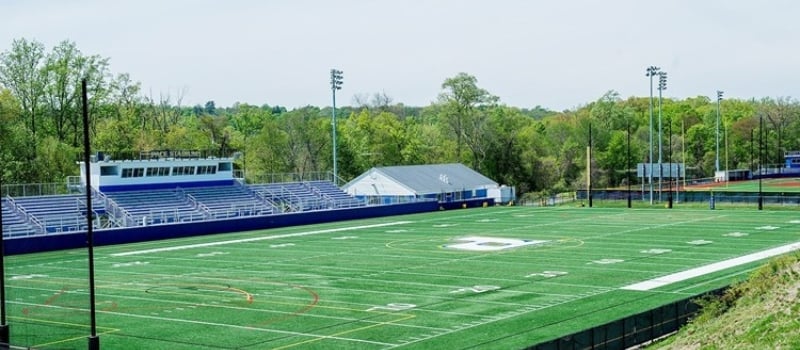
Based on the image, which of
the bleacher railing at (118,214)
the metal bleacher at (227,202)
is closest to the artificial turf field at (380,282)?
the metal bleacher at (227,202)

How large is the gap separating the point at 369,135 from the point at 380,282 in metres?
63.4

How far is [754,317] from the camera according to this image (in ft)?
62.1

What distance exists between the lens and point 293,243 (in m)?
48.4

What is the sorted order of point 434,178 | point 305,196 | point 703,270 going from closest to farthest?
point 703,270 → point 305,196 → point 434,178

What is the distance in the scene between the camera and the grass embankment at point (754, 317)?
17281mm

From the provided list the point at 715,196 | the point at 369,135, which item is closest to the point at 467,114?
the point at 369,135

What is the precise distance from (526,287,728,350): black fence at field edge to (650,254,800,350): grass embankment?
56 centimetres

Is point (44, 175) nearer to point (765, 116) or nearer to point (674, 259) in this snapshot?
point (674, 259)

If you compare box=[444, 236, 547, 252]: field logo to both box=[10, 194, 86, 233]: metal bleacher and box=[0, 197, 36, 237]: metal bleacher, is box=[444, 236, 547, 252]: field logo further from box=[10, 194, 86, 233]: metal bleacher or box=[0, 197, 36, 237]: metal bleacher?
box=[0, 197, 36, 237]: metal bleacher

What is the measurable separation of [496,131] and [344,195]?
3262 cm

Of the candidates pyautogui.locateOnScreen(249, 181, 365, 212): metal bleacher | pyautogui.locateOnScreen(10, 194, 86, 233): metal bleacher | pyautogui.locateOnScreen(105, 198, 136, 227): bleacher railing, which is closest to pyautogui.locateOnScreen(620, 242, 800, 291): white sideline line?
pyautogui.locateOnScreen(10, 194, 86, 233): metal bleacher

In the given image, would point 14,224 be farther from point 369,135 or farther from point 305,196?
point 369,135

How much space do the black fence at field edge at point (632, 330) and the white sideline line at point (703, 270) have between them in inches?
294

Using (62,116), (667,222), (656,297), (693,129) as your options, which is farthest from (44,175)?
(693,129)
